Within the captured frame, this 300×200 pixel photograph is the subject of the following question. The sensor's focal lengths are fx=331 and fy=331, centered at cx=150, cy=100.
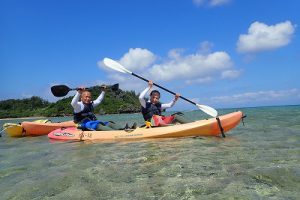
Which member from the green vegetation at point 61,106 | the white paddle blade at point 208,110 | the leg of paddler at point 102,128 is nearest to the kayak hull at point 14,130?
the leg of paddler at point 102,128

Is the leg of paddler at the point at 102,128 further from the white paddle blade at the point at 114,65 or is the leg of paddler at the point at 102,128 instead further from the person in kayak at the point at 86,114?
the white paddle blade at the point at 114,65

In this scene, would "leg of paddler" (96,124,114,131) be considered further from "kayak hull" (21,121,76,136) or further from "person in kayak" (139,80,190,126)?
"kayak hull" (21,121,76,136)

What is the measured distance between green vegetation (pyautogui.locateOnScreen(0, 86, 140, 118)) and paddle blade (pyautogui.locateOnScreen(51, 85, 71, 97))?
5409cm

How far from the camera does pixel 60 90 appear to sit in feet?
36.7

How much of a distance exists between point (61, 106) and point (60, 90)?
2789 inches

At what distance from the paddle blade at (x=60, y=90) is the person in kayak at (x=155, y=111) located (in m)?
2.99

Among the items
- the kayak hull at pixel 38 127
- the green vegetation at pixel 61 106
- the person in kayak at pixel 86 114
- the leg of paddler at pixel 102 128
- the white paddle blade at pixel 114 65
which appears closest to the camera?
the leg of paddler at pixel 102 128

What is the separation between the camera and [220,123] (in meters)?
8.54

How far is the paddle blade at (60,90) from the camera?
11106mm

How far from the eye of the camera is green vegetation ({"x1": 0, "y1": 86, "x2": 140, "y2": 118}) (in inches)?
3027

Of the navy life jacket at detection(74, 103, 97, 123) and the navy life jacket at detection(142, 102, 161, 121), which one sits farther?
the navy life jacket at detection(74, 103, 97, 123)

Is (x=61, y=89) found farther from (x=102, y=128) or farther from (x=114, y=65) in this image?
(x=102, y=128)

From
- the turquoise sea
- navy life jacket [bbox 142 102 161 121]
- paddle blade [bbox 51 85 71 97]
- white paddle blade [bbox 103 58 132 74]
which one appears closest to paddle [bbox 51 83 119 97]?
paddle blade [bbox 51 85 71 97]

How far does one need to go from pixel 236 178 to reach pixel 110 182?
5.07ft
